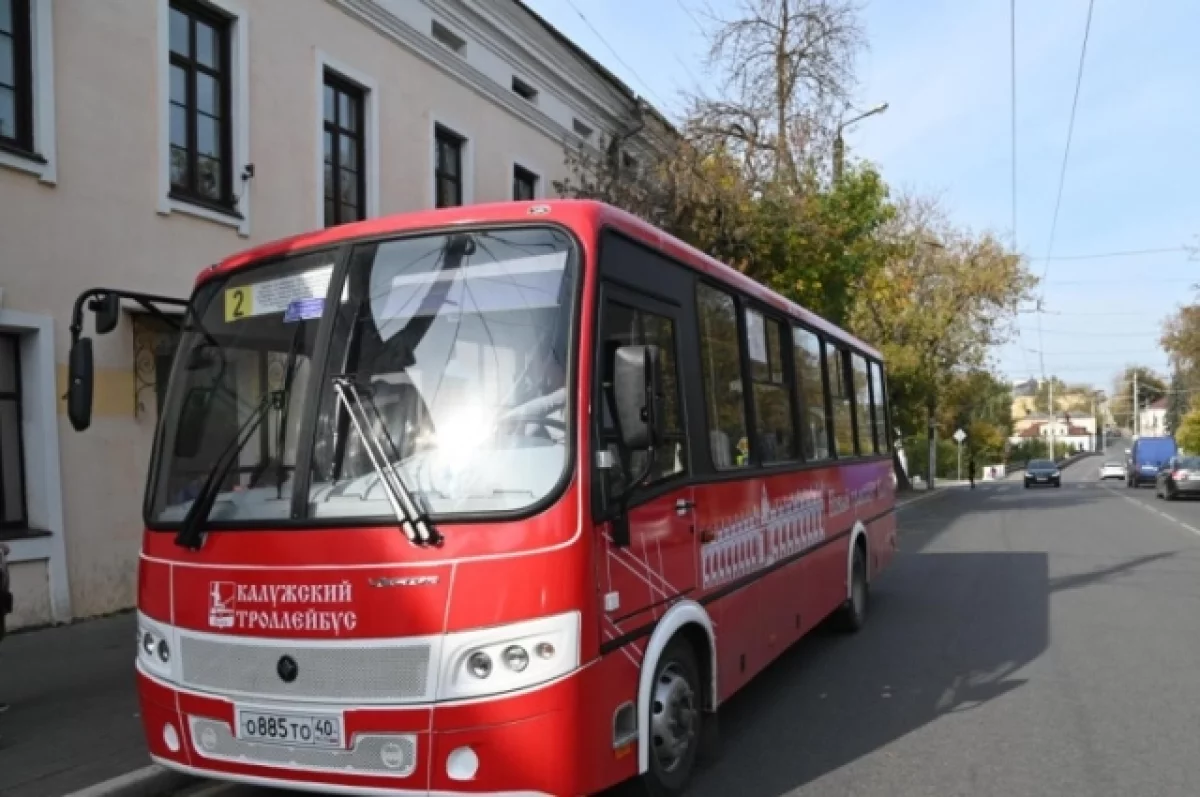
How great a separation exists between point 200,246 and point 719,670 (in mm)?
7872

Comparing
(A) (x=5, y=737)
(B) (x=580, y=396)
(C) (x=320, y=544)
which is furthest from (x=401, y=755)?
(A) (x=5, y=737)

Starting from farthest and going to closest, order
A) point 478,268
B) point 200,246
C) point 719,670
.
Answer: point 200,246, point 719,670, point 478,268

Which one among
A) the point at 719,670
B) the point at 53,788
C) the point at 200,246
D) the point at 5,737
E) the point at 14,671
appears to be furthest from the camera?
the point at 200,246

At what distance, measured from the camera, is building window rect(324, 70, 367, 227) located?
A: 516 inches

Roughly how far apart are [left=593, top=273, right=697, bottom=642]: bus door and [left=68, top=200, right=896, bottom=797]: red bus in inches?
0.7

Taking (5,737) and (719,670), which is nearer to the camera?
(719,670)

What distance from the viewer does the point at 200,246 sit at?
1072 centimetres

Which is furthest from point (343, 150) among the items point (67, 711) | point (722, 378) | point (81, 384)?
point (81, 384)

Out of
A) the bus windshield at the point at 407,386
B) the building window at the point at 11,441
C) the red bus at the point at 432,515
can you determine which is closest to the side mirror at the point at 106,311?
the red bus at the point at 432,515

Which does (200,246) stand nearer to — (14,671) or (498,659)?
(14,671)

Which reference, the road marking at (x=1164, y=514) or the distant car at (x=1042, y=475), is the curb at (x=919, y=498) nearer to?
the road marking at (x=1164, y=514)

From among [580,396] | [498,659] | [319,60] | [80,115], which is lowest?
[498,659]

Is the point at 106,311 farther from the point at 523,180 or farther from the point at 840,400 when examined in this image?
the point at 523,180

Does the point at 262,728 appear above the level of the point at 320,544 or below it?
below
